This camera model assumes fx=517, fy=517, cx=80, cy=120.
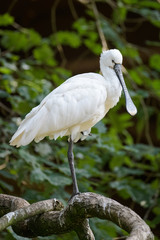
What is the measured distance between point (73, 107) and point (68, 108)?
0.13 ft

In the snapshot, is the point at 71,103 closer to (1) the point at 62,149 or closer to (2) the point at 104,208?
(1) the point at 62,149

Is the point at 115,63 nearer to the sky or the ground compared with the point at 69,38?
nearer to the sky

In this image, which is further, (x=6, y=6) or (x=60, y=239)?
(x=6, y=6)

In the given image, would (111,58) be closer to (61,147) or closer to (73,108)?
(73,108)

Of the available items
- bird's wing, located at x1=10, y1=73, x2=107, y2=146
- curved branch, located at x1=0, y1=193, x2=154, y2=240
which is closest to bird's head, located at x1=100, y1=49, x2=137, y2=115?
bird's wing, located at x1=10, y1=73, x2=107, y2=146

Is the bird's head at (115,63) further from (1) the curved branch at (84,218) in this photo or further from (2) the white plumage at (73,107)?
(1) the curved branch at (84,218)

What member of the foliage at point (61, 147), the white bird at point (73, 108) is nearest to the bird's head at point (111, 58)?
the white bird at point (73, 108)

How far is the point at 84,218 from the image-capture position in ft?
9.68

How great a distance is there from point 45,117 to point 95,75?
54 cm

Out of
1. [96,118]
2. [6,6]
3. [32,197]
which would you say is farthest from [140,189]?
[6,6]

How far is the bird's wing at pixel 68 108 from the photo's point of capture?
3760mm

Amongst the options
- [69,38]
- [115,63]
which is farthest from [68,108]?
[69,38]

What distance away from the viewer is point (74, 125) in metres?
3.85

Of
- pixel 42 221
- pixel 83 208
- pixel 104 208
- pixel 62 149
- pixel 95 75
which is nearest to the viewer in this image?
pixel 104 208
